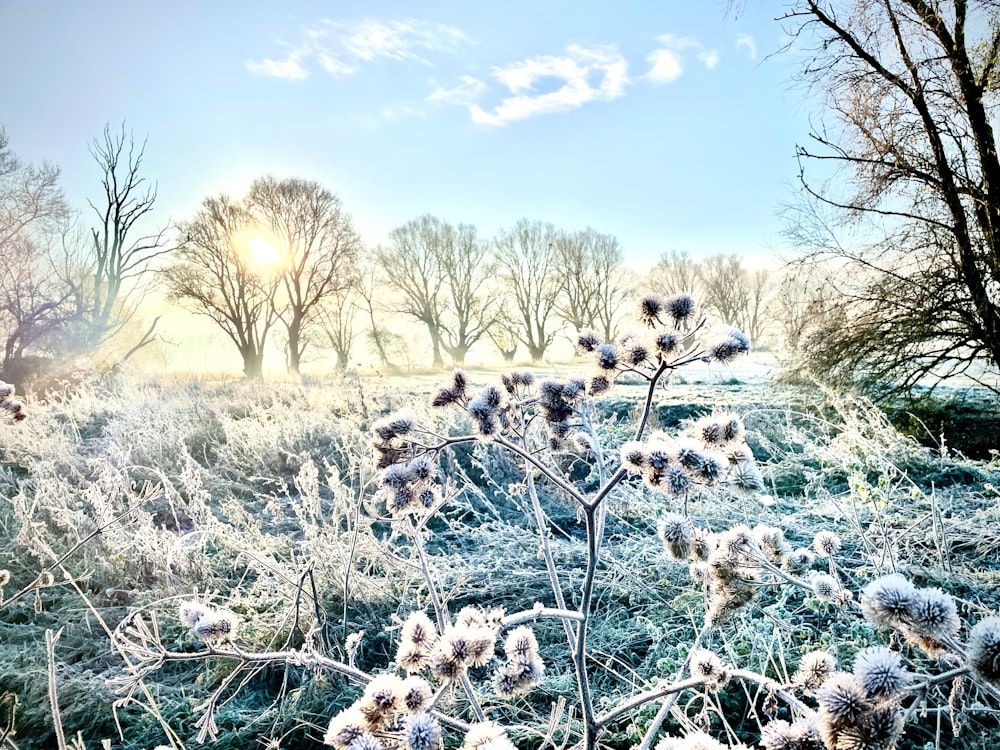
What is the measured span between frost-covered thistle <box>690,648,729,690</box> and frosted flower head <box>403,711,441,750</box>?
58 centimetres

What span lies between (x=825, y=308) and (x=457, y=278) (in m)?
26.6

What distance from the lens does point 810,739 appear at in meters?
0.89

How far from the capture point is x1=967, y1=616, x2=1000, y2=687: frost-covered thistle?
822mm

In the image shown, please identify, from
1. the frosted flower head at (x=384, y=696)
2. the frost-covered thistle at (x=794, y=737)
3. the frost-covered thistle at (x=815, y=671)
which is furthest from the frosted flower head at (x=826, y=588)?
the frosted flower head at (x=384, y=696)

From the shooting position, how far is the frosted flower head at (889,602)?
0.87 metres

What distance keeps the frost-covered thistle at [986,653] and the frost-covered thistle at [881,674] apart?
0.12 m

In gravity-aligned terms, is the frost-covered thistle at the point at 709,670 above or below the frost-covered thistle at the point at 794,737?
below

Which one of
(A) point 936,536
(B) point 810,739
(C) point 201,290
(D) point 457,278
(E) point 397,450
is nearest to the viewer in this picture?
(B) point 810,739

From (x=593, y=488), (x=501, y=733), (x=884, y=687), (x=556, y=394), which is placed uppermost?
(x=556, y=394)

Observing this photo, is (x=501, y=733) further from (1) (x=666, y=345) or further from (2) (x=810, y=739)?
(1) (x=666, y=345)

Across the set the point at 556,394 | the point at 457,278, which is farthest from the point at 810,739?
the point at 457,278

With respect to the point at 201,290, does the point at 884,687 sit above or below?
below

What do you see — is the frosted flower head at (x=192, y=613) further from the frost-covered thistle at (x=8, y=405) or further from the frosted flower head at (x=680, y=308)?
the frost-covered thistle at (x=8, y=405)

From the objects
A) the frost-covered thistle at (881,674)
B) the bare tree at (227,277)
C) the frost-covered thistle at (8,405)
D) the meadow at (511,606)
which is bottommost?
the meadow at (511,606)
